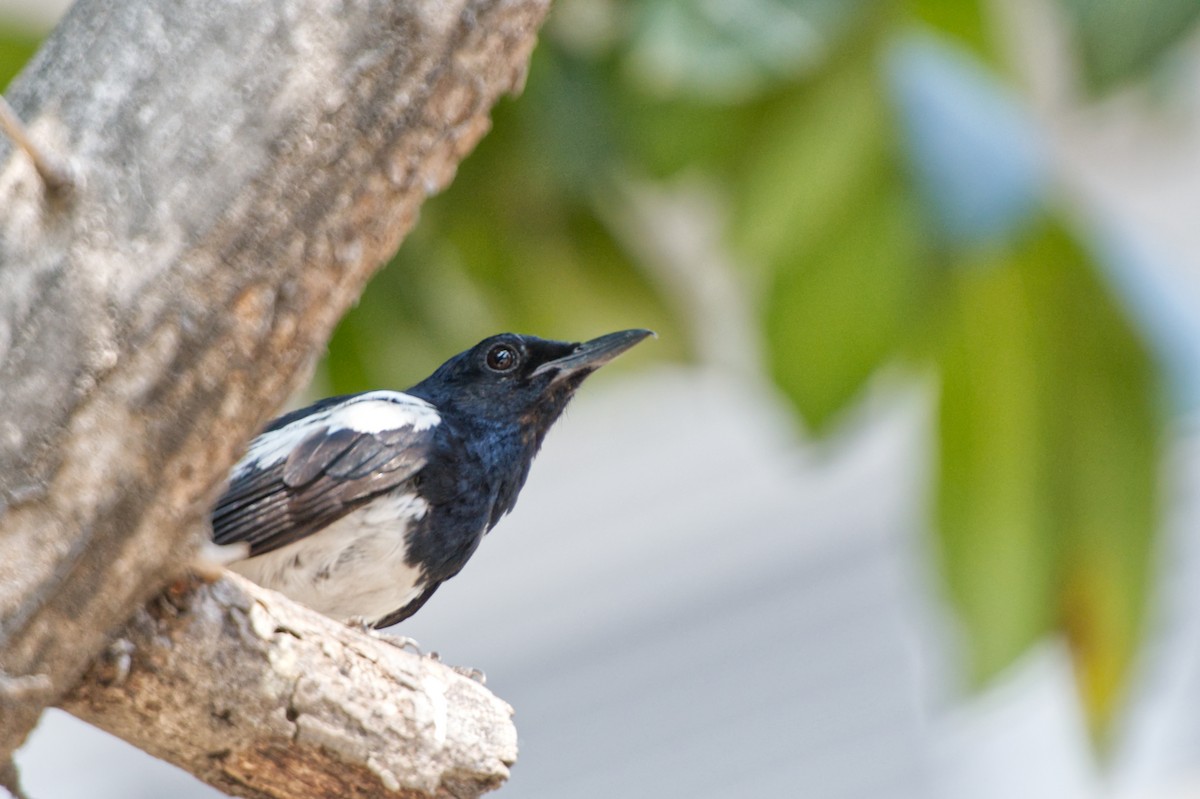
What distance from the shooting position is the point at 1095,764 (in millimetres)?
3770

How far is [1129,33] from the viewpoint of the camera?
2.95 metres

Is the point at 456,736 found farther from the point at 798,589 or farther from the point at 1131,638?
the point at 798,589

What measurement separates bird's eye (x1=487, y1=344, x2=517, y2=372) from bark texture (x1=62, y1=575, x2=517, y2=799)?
799 millimetres

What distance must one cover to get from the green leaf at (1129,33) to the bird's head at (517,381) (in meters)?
1.25

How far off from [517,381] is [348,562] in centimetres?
45

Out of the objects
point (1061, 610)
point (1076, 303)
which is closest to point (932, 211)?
point (1076, 303)

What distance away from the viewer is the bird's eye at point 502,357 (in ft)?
8.48

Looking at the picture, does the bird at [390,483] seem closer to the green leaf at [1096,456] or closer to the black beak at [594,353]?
the black beak at [594,353]

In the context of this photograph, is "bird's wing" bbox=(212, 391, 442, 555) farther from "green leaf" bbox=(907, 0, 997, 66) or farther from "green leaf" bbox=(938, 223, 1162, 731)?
"green leaf" bbox=(907, 0, 997, 66)

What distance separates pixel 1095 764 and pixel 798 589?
440cm

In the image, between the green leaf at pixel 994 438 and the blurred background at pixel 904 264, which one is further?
the green leaf at pixel 994 438

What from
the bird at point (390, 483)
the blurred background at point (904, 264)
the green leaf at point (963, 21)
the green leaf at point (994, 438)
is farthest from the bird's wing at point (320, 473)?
the green leaf at point (963, 21)

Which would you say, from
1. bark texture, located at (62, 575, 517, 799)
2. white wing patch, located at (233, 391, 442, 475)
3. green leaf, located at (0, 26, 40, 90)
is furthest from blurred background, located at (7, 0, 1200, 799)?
bark texture, located at (62, 575, 517, 799)

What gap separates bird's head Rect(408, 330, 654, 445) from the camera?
254cm
